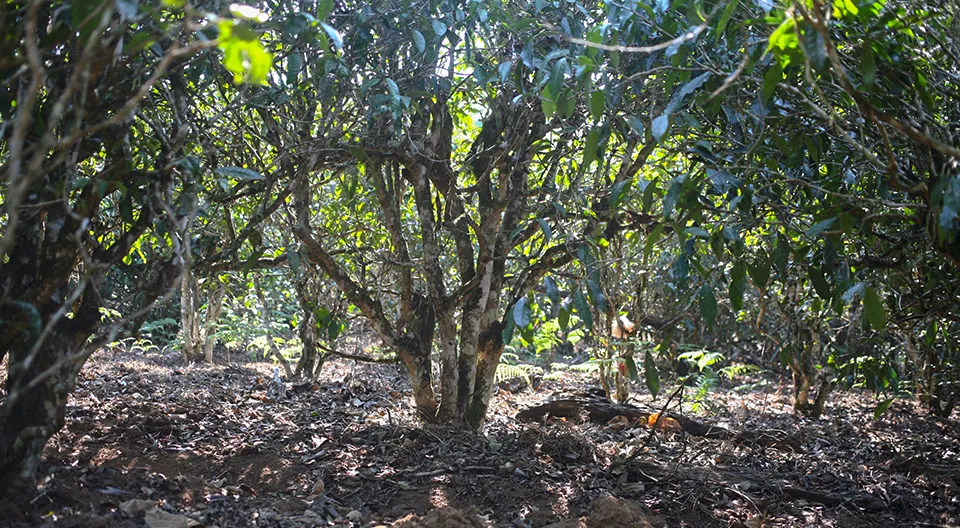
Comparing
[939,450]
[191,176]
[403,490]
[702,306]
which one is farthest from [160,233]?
[939,450]

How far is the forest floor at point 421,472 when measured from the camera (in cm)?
286

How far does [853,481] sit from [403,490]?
2.56 meters

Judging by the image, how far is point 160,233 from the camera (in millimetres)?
2438

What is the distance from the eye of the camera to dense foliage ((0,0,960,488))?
6.67 feet

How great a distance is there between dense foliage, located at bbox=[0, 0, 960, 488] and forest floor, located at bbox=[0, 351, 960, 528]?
0.43 meters

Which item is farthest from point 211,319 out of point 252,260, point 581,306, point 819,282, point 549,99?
point 819,282

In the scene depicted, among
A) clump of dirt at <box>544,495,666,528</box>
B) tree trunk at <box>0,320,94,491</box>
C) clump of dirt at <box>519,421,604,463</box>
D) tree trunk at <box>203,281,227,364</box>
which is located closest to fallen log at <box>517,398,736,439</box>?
clump of dirt at <box>519,421,604,463</box>

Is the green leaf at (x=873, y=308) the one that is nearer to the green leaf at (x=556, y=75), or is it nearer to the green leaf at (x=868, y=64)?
the green leaf at (x=868, y=64)

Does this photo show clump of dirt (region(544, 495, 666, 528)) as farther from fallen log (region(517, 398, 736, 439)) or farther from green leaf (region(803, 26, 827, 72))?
fallen log (region(517, 398, 736, 439))

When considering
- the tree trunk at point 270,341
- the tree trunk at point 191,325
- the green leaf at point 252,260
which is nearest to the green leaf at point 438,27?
the green leaf at point 252,260

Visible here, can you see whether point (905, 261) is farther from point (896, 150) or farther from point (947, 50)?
point (947, 50)

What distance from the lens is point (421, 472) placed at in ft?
11.7

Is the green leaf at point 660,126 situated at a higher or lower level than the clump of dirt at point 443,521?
higher

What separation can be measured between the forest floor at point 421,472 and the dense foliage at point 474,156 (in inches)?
17.0
